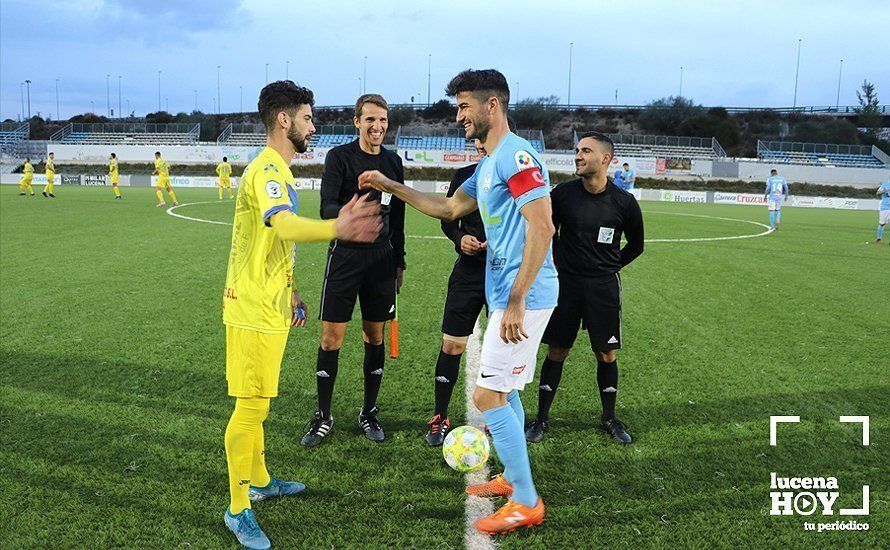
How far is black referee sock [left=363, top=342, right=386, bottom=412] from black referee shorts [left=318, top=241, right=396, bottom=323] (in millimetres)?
271

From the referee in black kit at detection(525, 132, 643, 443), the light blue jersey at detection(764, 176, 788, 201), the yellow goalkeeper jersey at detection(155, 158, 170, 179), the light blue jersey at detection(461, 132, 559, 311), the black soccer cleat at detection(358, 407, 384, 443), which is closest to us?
the light blue jersey at detection(461, 132, 559, 311)

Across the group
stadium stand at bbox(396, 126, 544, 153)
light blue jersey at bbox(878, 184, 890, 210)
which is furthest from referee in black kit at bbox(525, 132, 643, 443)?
stadium stand at bbox(396, 126, 544, 153)

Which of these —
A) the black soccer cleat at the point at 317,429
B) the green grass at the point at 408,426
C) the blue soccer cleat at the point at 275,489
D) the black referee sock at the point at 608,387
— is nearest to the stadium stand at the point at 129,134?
the green grass at the point at 408,426

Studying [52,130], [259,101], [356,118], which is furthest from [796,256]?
[52,130]

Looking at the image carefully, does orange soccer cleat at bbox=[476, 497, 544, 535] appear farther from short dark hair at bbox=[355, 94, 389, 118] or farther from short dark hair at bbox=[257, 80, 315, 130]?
short dark hair at bbox=[355, 94, 389, 118]

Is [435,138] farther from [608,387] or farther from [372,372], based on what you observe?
[608,387]

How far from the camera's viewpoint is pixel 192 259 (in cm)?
1204

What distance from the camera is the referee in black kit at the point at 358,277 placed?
4641mm

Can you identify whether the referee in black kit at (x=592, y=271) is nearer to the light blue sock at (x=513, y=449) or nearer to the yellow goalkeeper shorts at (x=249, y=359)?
the light blue sock at (x=513, y=449)

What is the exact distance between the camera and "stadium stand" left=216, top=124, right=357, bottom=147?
196 feet

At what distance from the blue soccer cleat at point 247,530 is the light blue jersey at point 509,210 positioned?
1738mm

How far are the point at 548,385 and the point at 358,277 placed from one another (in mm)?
1724

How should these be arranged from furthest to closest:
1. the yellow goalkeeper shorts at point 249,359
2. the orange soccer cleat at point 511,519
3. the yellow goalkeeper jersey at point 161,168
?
the yellow goalkeeper jersey at point 161,168, the orange soccer cleat at point 511,519, the yellow goalkeeper shorts at point 249,359

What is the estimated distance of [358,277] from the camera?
15.3 feet
